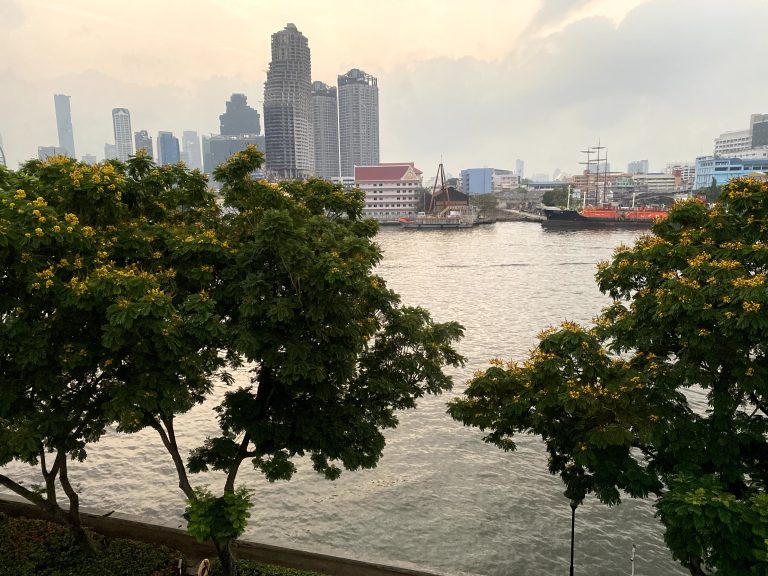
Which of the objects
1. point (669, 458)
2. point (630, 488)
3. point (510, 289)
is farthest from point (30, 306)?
point (510, 289)

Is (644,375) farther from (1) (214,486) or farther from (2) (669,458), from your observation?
(1) (214,486)

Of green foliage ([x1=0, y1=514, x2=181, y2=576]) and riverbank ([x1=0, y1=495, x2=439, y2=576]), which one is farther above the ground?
green foliage ([x1=0, y1=514, x2=181, y2=576])

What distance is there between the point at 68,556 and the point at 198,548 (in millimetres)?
2692

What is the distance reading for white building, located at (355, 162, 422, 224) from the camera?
5615 inches

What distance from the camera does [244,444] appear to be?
1130 cm

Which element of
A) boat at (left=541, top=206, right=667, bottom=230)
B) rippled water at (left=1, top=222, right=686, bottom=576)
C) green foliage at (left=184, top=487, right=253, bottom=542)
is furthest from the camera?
boat at (left=541, top=206, right=667, bottom=230)

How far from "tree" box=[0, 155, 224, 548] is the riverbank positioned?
13.9 feet

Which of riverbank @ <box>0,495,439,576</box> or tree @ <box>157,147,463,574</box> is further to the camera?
riverbank @ <box>0,495,439,576</box>

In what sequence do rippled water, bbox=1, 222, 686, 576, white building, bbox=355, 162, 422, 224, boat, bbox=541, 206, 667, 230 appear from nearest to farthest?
rippled water, bbox=1, 222, 686, 576 → boat, bbox=541, 206, 667, 230 → white building, bbox=355, 162, 422, 224

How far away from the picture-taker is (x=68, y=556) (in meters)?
12.0

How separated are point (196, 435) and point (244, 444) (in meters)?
12.5

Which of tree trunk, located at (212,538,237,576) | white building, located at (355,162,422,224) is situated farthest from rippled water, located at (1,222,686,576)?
white building, located at (355,162,422,224)

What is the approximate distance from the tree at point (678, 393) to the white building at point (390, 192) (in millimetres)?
131750

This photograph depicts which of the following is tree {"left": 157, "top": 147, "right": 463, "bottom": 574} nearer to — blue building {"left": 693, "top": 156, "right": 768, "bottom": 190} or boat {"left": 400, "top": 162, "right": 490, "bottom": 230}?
boat {"left": 400, "top": 162, "right": 490, "bottom": 230}
